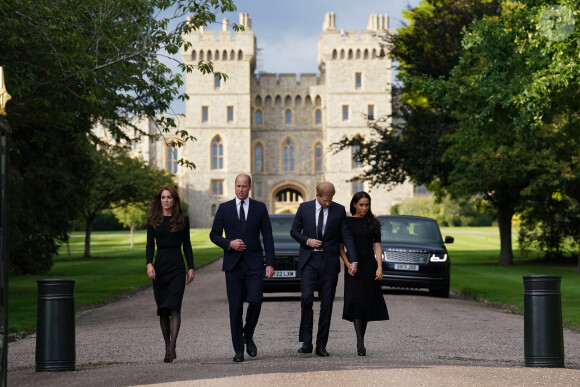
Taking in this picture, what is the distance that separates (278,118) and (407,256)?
2761 inches

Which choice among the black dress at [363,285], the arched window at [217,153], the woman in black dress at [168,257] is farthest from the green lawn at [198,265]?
the arched window at [217,153]

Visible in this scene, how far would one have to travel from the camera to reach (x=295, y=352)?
32.2ft

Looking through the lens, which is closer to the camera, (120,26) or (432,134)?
(120,26)

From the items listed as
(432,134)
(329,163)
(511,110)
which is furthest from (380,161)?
(329,163)

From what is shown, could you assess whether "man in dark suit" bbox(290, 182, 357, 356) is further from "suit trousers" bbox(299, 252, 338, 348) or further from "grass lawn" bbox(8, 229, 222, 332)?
"grass lawn" bbox(8, 229, 222, 332)

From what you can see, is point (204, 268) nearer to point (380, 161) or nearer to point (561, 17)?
point (380, 161)

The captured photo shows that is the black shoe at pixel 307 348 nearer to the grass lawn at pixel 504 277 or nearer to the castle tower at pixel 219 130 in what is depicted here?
the grass lawn at pixel 504 277

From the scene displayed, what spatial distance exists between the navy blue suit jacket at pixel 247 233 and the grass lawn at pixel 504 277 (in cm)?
634

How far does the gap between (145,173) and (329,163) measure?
45486mm

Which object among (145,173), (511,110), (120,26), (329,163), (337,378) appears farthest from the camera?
(329,163)

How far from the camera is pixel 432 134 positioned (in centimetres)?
3294

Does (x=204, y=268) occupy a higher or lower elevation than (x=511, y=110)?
lower

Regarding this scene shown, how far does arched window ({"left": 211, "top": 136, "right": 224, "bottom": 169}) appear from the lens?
86188mm

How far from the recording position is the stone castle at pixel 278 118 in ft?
279
